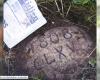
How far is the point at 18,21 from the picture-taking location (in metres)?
5.16

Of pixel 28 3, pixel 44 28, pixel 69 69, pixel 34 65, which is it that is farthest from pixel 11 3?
pixel 69 69

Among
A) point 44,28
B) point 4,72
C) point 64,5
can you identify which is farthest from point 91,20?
point 4,72

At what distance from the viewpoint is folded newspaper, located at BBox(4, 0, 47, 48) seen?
16.9 feet

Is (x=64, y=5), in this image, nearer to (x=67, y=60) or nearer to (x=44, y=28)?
(x=44, y=28)

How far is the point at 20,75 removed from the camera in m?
5.11

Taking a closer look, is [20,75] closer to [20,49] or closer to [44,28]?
[20,49]

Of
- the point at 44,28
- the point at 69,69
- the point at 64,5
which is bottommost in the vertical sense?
the point at 69,69

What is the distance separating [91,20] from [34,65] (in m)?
1.35

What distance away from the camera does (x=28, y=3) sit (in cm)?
515

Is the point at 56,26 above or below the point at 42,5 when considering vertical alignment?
below

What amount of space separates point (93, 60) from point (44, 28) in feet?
3.55

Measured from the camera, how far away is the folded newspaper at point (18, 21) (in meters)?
5.14

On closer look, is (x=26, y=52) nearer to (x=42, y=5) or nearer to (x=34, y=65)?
(x=34, y=65)

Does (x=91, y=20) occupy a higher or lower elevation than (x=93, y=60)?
higher
